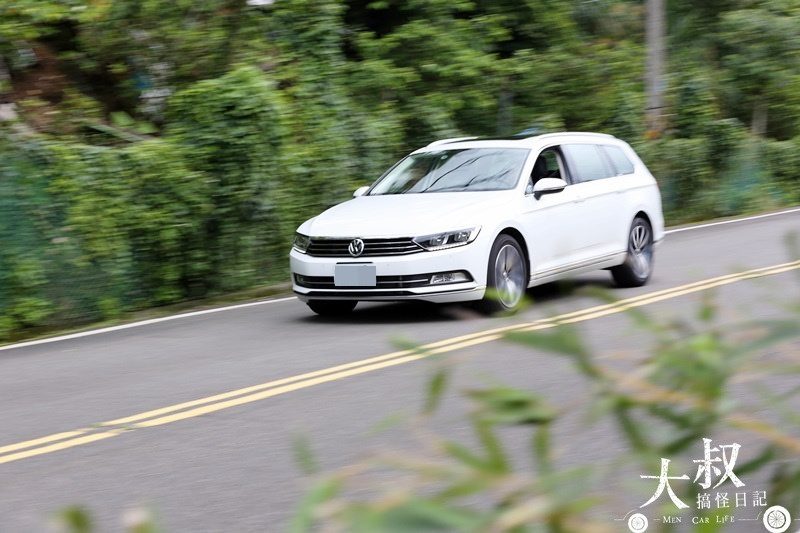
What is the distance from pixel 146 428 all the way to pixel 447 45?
45.9 feet

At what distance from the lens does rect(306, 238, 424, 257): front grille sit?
10.1 meters

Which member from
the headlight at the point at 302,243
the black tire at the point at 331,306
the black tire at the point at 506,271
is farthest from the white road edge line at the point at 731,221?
the headlight at the point at 302,243

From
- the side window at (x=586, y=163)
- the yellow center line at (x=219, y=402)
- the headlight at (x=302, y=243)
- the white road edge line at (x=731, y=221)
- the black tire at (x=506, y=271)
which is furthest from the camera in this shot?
the white road edge line at (x=731, y=221)

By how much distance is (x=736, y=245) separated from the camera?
1636cm

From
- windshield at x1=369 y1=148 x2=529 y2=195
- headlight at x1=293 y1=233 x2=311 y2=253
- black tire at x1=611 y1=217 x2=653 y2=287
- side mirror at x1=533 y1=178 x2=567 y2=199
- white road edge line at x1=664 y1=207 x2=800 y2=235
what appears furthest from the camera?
white road edge line at x1=664 y1=207 x2=800 y2=235

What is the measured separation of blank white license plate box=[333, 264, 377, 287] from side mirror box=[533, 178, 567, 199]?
195cm

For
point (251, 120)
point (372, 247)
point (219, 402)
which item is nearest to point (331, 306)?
point (372, 247)

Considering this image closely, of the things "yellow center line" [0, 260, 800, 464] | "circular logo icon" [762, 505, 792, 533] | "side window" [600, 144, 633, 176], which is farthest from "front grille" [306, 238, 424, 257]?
"circular logo icon" [762, 505, 792, 533]

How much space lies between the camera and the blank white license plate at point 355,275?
1020cm

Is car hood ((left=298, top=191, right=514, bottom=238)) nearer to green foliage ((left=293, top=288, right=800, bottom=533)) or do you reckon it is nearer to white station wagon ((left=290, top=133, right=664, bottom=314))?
white station wagon ((left=290, top=133, right=664, bottom=314))

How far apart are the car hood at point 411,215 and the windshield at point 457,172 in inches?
11.0

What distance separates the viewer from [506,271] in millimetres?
10625

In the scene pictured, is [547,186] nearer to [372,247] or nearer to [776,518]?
[372,247]

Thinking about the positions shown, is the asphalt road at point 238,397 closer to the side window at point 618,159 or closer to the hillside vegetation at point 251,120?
the hillside vegetation at point 251,120
